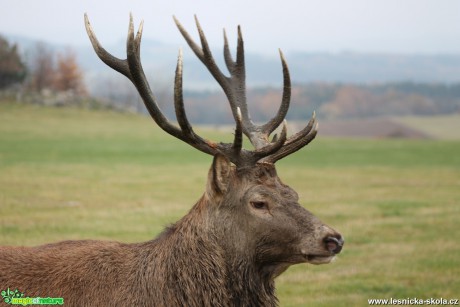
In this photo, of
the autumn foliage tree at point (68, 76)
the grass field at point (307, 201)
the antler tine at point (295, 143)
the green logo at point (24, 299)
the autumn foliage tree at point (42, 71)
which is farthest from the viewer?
the autumn foliage tree at point (68, 76)

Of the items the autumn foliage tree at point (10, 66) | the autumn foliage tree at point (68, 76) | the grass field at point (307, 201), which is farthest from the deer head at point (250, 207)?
the autumn foliage tree at point (68, 76)

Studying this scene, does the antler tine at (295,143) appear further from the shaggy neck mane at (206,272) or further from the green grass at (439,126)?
the green grass at (439,126)

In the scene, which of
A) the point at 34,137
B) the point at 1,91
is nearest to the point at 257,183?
the point at 34,137

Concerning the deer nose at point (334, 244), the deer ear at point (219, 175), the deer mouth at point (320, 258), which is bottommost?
the deer mouth at point (320, 258)

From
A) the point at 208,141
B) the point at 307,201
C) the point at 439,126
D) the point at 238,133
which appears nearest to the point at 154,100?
the point at 208,141

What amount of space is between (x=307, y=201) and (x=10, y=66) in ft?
172

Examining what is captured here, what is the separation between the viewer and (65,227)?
13781 millimetres

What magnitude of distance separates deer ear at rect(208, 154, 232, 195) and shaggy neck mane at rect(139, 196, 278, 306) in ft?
0.55

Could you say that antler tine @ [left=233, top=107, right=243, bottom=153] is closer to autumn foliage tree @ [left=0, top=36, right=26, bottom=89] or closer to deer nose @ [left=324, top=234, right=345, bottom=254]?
deer nose @ [left=324, top=234, right=345, bottom=254]

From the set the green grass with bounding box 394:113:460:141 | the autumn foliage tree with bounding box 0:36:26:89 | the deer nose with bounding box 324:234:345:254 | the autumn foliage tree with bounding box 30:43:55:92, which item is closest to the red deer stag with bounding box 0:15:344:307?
the deer nose with bounding box 324:234:345:254

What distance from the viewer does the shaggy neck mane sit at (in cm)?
534

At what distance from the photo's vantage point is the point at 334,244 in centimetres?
514

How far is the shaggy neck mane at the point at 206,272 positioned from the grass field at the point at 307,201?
3502mm

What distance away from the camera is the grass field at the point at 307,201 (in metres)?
10.3
